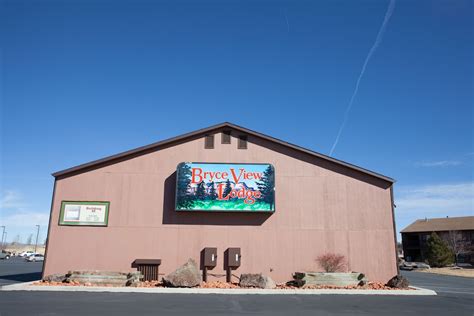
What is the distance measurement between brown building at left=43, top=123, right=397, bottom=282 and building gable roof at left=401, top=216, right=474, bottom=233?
46.9 metres

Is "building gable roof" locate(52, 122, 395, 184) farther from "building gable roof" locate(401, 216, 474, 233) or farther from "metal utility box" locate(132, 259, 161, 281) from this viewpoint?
"building gable roof" locate(401, 216, 474, 233)

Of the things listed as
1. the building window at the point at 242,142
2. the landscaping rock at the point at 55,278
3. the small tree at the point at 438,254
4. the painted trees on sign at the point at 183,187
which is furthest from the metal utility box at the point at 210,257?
the small tree at the point at 438,254

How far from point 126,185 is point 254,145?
775 cm

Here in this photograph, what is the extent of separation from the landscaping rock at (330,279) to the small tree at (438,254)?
36704 mm

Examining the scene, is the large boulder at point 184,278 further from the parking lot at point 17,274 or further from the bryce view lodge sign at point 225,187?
the parking lot at point 17,274

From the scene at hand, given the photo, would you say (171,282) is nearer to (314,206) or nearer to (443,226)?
(314,206)

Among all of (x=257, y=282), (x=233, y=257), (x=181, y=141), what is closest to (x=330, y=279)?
(x=257, y=282)

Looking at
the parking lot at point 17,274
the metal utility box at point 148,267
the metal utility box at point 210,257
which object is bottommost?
the parking lot at point 17,274

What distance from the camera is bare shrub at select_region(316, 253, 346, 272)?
19.6 meters

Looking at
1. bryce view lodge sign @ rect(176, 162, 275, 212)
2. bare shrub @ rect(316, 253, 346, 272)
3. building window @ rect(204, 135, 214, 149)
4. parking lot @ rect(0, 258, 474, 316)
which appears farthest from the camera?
building window @ rect(204, 135, 214, 149)

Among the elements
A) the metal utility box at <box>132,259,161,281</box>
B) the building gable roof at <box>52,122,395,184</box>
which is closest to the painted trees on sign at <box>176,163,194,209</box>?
the building gable roof at <box>52,122,395,184</box>

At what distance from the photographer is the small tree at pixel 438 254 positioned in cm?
4834

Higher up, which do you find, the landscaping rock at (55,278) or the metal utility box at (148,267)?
the metal utility box at (148,267)

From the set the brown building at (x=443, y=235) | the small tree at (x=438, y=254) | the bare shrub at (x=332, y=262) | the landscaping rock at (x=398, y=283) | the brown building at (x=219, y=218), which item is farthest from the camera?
the brown building at (x=443, y=235)
